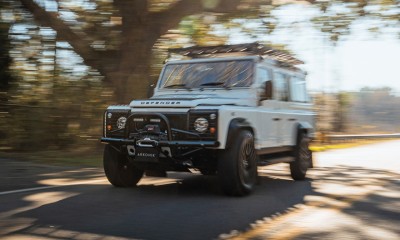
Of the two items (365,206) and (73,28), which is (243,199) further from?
(73,28)

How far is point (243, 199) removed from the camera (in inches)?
309

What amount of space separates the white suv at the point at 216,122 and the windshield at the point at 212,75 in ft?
0.06

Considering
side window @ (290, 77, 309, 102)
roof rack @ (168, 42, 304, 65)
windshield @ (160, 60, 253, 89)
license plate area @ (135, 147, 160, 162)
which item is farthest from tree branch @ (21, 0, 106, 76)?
license plate area @ (135, 147, 160, 162)

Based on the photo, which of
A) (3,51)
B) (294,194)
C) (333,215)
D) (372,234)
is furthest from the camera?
(3,51)

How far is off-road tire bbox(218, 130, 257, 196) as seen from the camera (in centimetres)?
767

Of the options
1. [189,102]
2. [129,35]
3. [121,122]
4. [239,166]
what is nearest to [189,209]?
[239,166]

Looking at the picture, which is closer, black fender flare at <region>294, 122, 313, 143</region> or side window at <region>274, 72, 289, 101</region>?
side window at <region>274, 72, 289, 101</region>

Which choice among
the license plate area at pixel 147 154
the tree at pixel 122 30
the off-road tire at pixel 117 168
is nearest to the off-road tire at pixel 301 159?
the off-road tire at pixel 117 168

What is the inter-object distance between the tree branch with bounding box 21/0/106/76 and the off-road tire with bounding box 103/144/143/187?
7943 millimetres

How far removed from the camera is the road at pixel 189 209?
223 inches

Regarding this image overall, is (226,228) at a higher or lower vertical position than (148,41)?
lower

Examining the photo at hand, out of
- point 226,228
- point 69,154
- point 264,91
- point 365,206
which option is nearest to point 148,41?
point 69,154

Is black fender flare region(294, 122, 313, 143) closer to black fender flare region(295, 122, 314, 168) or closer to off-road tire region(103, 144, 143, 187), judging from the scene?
black fender flare region(295, 122, 314, 168)

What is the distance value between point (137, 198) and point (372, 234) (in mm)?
3483
